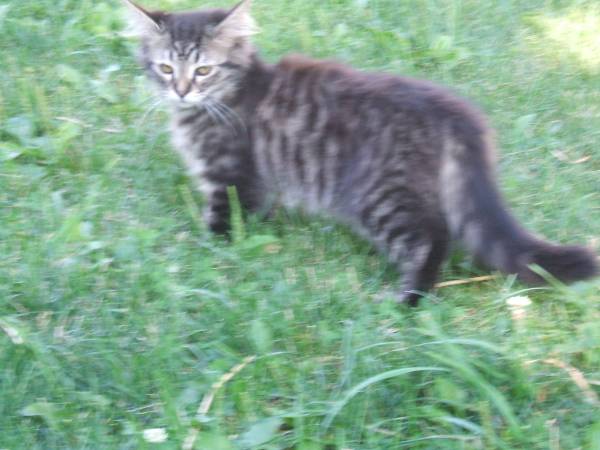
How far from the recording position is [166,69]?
369cm

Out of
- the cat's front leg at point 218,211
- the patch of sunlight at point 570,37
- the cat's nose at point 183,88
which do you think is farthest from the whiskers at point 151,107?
the patch of sunlight at point 570,37

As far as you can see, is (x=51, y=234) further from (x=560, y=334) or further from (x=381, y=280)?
(x=560, y=334)

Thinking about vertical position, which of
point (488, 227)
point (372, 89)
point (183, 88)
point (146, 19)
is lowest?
point (488, 227)

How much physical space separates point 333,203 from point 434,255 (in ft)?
1.80

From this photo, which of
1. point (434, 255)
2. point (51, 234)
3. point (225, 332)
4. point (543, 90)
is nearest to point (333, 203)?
point (434, 255)

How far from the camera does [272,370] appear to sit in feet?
8.30

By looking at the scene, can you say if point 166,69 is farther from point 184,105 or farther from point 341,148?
point 341,148

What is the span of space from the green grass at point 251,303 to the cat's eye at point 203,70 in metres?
0.46

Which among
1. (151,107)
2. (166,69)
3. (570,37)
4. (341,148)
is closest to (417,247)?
(341,148)

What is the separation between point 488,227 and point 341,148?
70 centimetres

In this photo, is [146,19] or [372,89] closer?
[372,89]

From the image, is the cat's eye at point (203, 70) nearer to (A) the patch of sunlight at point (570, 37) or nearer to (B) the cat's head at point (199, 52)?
(B) the cat's head at point (199, 52)

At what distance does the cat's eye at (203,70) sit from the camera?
11.9ft

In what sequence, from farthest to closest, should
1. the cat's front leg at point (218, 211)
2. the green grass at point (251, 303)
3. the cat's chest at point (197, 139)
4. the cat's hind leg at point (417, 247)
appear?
the cat's chest at point (197, 139) < the cat's front leg at point (218, 211) < the cat's hind leg at point (417, 247) < the green grass at point (251, 303)
